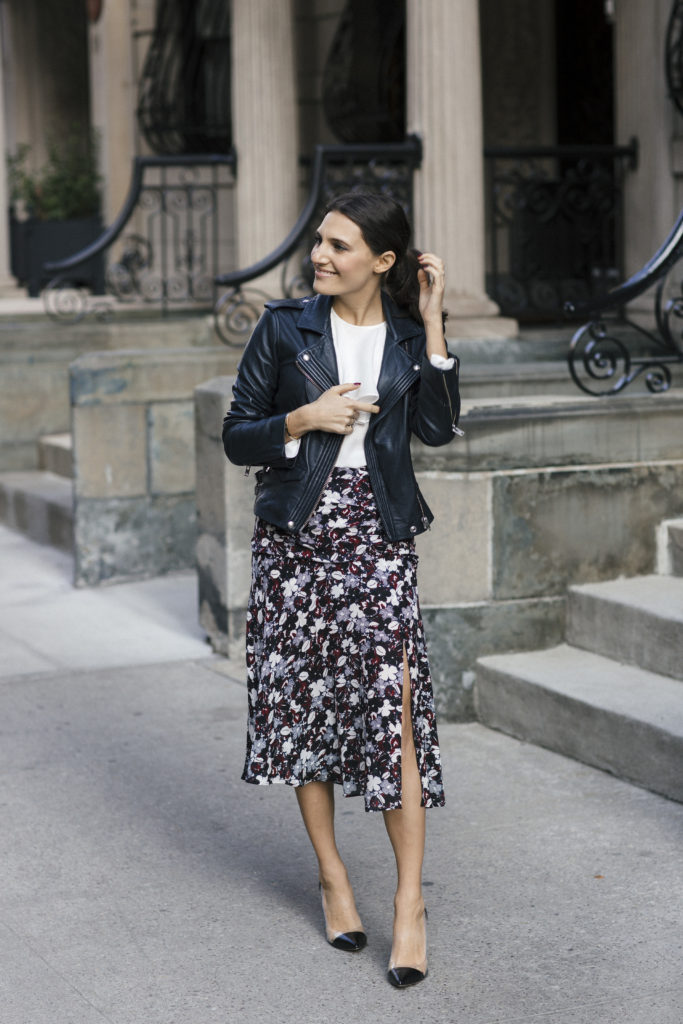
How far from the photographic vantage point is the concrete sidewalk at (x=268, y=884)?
3.81 meters

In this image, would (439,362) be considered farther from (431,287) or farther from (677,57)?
(677,57)

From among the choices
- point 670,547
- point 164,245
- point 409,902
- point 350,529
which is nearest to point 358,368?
point 350,529

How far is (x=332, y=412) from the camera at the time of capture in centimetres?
383

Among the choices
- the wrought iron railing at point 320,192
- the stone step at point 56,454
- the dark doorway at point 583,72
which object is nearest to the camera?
the wrought iron railing at point 320,192

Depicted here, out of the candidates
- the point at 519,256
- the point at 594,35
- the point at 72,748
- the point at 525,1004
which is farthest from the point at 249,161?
the point at 525,1004

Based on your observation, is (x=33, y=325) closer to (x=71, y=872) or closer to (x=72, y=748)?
(x=72, y=748)

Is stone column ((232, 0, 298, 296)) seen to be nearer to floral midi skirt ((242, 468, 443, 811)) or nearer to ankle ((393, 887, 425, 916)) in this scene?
floral midi skirt ((242, 468, 443, 811))

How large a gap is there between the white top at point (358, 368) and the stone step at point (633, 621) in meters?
2.03

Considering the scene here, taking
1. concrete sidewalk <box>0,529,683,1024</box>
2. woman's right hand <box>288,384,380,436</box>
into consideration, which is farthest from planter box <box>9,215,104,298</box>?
woman's right hand <box>288,384,380,436</box>

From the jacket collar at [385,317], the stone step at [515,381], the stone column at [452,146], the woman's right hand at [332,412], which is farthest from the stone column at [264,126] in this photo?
the woman's right hand at [332,412]

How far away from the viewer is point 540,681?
5750 mm

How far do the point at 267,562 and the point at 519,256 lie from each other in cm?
661

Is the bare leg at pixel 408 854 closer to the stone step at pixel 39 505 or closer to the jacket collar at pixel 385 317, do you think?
the jacket collar at pixel 385 317

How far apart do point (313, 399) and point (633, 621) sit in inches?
89.1
